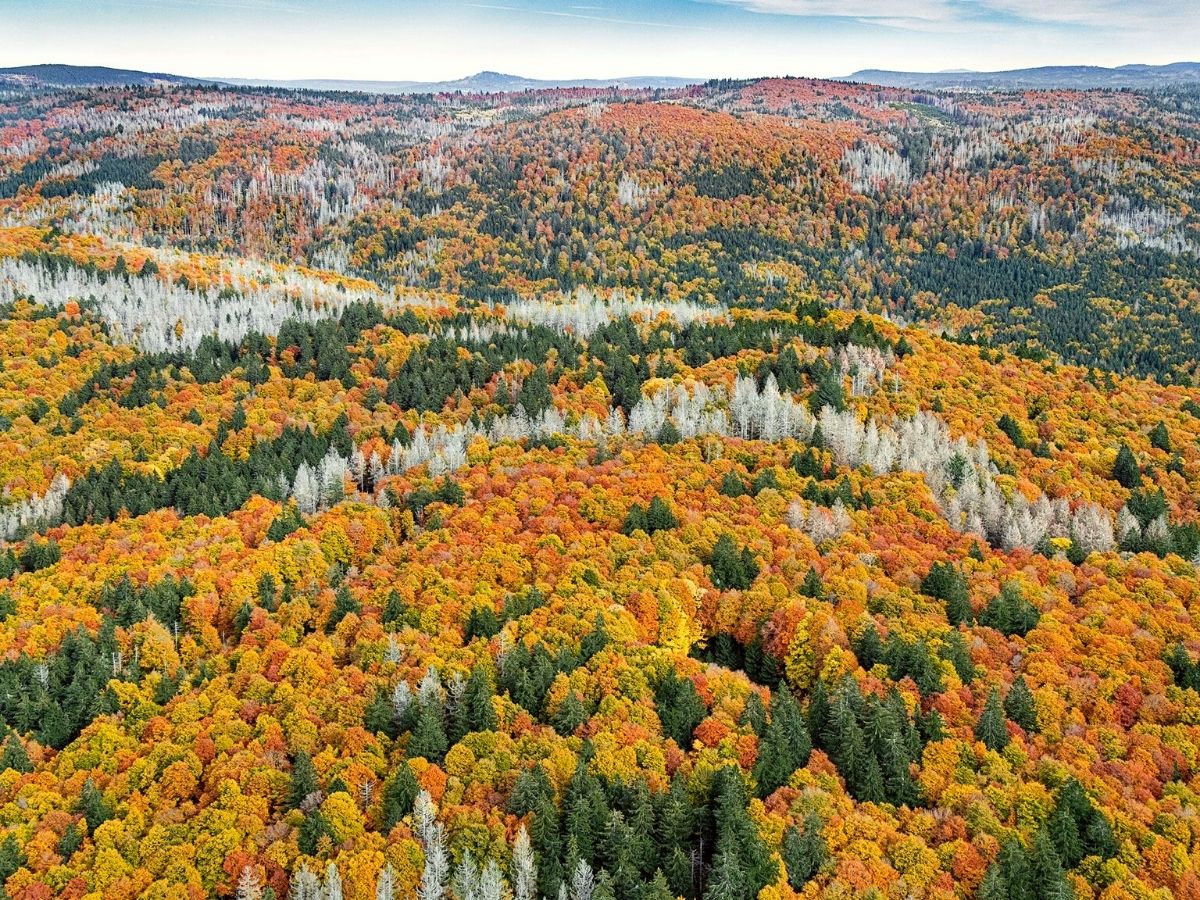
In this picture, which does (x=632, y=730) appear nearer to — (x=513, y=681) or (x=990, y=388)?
(x=513, y=681)

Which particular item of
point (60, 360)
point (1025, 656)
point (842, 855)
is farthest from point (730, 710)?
point (60, 360)

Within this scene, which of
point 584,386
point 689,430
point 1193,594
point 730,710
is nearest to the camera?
point 730,710

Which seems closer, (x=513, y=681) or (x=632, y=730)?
(x=632, y=730)

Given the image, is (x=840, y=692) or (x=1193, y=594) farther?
(x=1193, y=594)

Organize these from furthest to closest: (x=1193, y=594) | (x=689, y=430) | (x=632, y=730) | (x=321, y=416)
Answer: (x=321, y=416) → (x=689, y=430) → (x=1193, y=594) → (x=632, y=730)

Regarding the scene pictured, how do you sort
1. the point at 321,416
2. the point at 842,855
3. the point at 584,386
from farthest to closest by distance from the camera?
the point at 584,386 < the point at 321,416 < the point at 842,855

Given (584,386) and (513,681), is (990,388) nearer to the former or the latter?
(584,386)

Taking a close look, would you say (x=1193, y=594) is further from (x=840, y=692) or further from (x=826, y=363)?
(x=826, y=363)

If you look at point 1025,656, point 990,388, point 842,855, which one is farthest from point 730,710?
point 990,388

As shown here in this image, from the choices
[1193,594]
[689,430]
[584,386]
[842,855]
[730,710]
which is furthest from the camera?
[584,386]
